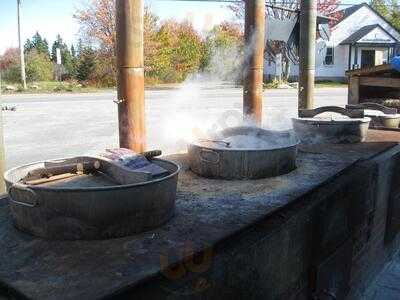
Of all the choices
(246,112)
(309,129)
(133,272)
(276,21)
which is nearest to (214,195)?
(133,272)

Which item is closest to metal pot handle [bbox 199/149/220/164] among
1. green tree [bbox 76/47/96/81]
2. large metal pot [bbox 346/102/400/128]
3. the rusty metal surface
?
the rusty metal surface

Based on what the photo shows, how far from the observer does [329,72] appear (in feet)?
131

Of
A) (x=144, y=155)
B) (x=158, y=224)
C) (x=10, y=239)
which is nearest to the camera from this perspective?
(x=10, y=239)

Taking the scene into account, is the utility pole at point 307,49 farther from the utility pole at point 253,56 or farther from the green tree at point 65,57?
the green tree at point 65,57

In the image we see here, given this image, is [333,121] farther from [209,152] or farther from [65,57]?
[65,57]

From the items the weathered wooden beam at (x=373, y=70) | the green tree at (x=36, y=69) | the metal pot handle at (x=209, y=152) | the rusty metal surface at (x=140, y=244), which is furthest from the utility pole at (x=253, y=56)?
the green tree at (x=36, y=69)

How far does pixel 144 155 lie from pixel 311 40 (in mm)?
4799

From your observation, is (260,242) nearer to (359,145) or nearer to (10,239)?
(10,239)

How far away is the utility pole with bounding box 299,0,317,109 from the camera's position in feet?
21.8

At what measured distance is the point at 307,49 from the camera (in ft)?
22.1

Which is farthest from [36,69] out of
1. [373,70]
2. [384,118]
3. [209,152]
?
[209,152]

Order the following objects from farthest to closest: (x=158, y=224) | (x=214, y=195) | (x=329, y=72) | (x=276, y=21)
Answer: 1. (x=329, y=72)
2. (x=276, y=21)
3. (x=214, y=195)
4. (x=158, y=224)

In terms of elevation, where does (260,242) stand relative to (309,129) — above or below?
below

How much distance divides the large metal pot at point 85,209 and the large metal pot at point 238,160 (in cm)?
107
